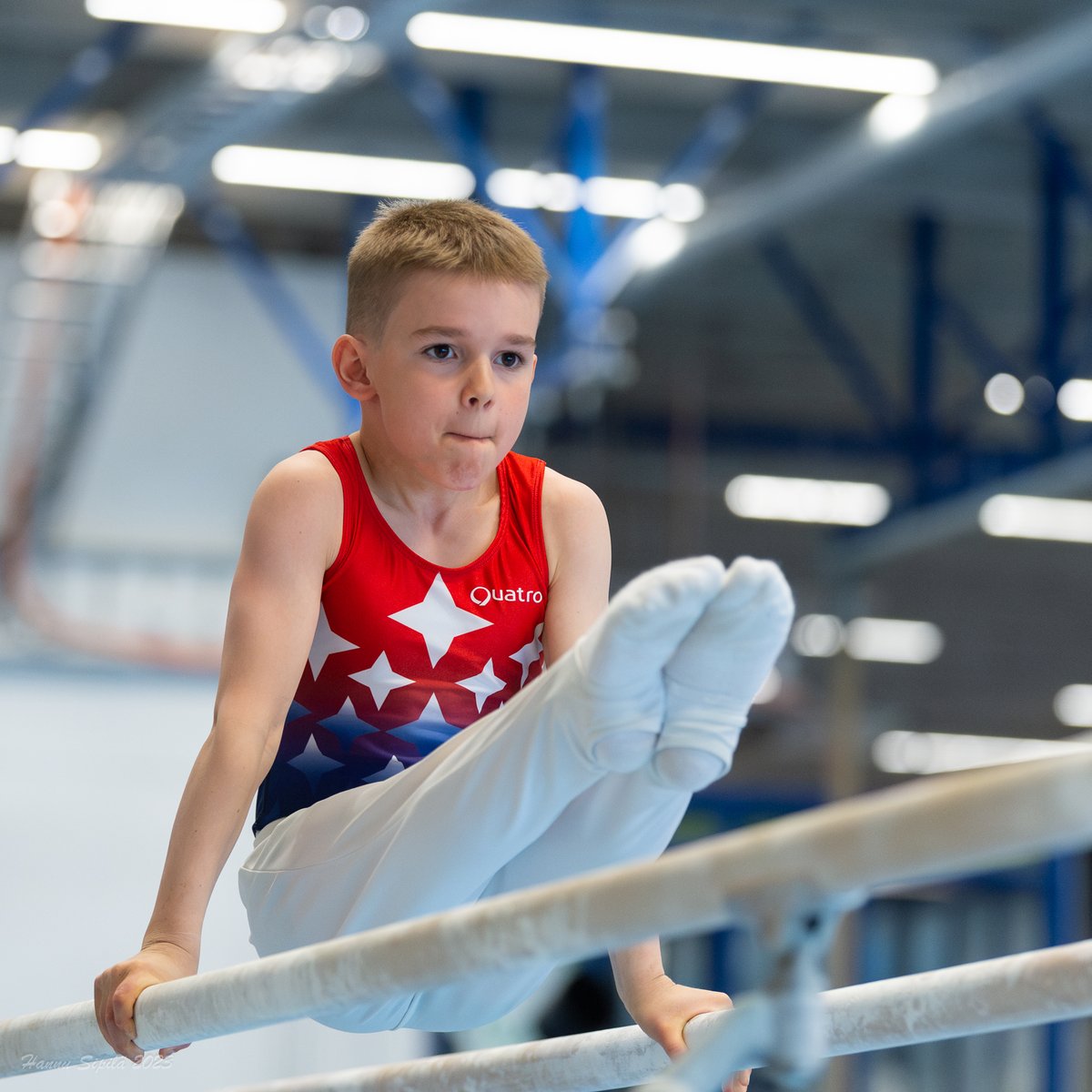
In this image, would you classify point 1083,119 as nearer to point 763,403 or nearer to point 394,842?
point 763,403

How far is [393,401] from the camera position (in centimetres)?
252

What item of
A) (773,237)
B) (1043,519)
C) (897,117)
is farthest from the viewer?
(1043,519)

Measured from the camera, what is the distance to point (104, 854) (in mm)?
9430

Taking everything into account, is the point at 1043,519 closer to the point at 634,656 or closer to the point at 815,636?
the point at 815,636

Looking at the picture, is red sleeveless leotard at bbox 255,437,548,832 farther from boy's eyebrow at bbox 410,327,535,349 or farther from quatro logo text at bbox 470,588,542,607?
boy's eyebrow at bbox 410,327,535,349

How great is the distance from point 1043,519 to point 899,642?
12.0 ft

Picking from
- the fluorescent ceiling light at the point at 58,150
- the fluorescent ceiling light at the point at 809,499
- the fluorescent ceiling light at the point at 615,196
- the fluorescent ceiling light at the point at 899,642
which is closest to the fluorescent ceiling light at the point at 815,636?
the fluorescent ceiling light at the point at 899,642

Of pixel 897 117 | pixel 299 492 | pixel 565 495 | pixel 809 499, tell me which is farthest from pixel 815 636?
pixel 299 492

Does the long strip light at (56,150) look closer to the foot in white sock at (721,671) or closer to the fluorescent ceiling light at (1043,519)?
the fluorescent ceiling light at (1043,519)

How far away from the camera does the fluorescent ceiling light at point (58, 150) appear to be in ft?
33.5

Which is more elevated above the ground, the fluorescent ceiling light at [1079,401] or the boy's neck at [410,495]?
the fluorescent ceiling light at [1079,401]

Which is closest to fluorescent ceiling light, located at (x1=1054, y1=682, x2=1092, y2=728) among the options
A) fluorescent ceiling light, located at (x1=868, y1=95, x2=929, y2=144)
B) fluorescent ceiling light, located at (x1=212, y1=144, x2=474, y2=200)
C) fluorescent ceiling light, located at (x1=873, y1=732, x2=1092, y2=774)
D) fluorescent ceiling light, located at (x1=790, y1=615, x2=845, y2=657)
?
fluorescent ceiling light, located at (x1=873, y1=732, x2=1092, y2=774)

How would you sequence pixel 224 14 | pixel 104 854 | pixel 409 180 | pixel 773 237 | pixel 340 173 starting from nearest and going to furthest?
pixel 224 14
pixel 104 854
pixel 409 180
pixel 340 173
pixel 773 237

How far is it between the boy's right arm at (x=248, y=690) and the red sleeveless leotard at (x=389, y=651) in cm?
6
